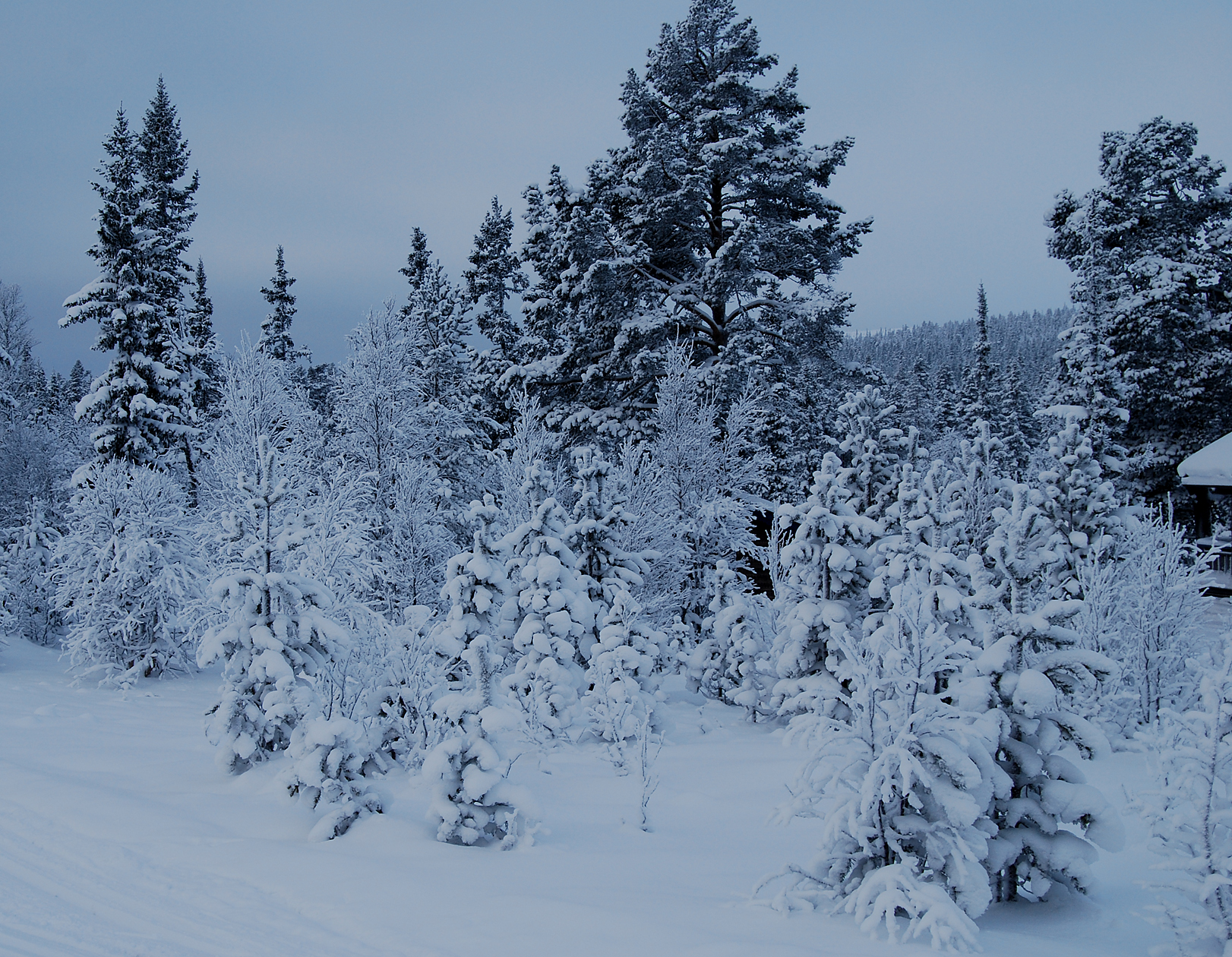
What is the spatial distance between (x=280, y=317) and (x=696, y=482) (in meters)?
26.7

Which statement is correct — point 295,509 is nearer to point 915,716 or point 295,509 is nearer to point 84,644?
point 84,644

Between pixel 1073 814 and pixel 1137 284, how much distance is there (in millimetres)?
26047

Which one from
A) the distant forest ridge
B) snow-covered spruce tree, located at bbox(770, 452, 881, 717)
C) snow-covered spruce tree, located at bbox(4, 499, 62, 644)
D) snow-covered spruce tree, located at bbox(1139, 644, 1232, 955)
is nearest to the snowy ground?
snow-covered spruce tree, located at bbox(1139, 644, 1232, 955)

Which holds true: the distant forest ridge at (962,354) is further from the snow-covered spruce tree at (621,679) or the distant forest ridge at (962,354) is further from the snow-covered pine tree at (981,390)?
the snow-covered spruce tree at (621,679)

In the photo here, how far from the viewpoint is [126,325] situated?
20.9m

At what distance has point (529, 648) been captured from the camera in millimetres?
10898

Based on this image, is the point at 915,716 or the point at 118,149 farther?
the point at 118,149

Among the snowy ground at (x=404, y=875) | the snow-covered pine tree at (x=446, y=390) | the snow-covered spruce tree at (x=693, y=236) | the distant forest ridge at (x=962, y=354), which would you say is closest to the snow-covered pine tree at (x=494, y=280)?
the snow-covered pine tree at (x=446, y=390)

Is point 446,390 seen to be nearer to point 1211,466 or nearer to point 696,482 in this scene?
point 696,482

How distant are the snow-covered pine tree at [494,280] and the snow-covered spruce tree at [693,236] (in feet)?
30.5

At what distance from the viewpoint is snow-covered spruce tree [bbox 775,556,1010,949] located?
4516 millimetres

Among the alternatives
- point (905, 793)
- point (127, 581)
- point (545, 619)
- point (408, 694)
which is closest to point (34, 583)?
point (127, 581)

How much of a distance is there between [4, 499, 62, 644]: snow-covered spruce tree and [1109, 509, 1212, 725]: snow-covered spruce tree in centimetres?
2121

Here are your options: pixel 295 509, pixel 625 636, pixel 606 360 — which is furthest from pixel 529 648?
pixel 606 360
